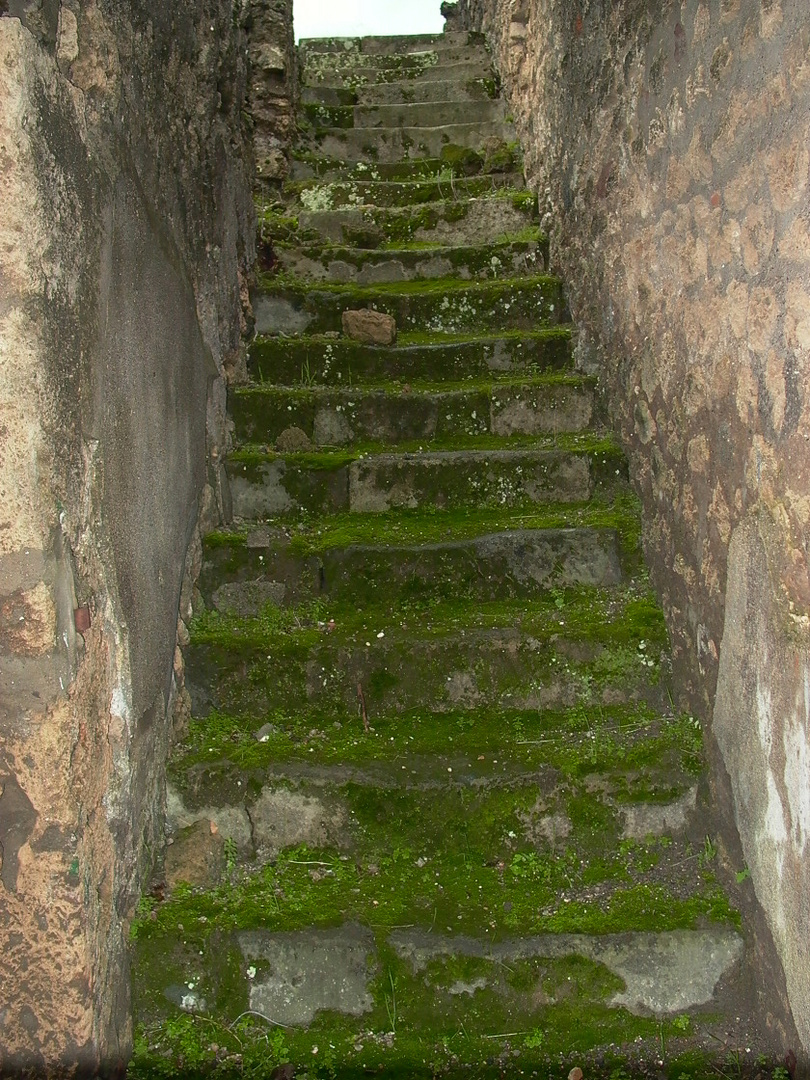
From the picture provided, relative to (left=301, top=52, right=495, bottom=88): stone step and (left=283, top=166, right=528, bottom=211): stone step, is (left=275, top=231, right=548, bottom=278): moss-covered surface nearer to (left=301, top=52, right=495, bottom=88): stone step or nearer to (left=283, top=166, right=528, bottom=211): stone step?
(left=283, top=166, right=528, bottom=211): stone step

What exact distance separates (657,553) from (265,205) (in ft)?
10.5

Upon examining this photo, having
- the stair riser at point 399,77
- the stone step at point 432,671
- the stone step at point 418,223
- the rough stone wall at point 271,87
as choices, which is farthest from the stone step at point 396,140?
the stone step at point 432,671

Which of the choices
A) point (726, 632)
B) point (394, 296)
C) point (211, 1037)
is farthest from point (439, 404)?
point (211, 1037)

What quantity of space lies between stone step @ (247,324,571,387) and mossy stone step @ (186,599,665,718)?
140 cm

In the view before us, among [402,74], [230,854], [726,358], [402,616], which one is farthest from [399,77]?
[230,854]

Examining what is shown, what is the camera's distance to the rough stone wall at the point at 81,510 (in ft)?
5.23

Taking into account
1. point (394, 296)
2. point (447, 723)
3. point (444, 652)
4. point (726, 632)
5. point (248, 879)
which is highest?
point (394, 296)

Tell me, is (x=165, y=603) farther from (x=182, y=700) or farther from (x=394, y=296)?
(x=394, y=296)

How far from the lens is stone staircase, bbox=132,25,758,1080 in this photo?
2016mm

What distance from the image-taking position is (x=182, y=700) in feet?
8.23

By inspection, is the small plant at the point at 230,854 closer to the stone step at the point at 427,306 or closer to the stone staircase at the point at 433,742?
the stone staircase at the point at 433,742

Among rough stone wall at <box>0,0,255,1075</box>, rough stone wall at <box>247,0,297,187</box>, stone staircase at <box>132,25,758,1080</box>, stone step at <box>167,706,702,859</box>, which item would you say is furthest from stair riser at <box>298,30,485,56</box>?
stone step at <box>167,706,702,859</box>

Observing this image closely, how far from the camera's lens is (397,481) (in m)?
3.15

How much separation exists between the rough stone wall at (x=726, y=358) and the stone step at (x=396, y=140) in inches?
86.9
